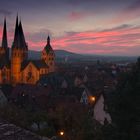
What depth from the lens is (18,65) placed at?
9350 cm

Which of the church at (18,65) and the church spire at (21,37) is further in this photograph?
the church spire at (21,37)

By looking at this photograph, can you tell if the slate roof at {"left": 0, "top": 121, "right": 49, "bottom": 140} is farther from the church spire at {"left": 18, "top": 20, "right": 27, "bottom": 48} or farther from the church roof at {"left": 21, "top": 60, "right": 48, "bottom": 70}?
the church spire at {"left": 18, "top": 20, "right": 27, "bottom": 48}

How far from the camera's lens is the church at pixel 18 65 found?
3589 inches

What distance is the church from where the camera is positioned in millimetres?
91156

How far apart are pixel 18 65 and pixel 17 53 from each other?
4.19 meters

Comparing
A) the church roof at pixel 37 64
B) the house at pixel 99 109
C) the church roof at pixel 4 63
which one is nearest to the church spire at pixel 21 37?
the church roof at pixel 37 64

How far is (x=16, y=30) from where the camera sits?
93.7 meters

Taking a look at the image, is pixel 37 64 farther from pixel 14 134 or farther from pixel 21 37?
pixel 14 134

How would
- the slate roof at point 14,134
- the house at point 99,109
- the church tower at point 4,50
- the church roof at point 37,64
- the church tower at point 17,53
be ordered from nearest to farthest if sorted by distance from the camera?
the slate roof at point 14,134 → the house at point 99,109 → the church tower at point 17,53 → the church roof at point 37,64 → the church tower at point 4,50

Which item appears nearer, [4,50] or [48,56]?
[4,50]

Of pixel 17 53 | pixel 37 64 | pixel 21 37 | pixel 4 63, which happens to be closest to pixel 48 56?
pixel 37 64

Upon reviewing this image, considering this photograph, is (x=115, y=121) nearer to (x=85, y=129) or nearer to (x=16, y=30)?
(x=85, y=129)

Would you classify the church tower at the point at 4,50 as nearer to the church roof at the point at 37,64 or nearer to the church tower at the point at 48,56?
the church roof at the point at 37,64

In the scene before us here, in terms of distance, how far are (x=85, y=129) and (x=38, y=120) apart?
967 cm
